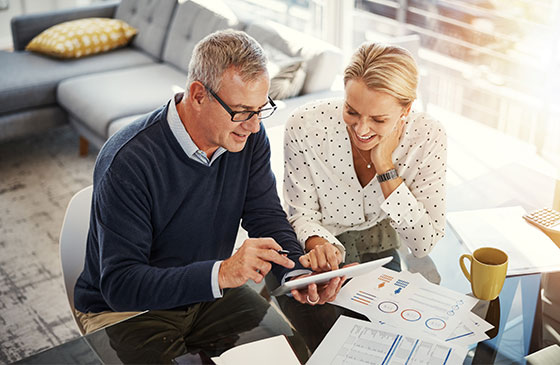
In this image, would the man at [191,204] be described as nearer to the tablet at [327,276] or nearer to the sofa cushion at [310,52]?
the tablet at [327,276]

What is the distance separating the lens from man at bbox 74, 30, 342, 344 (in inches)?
56.6

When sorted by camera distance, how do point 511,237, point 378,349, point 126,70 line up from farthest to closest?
point 126,70 → point 511,237 → point 378,349

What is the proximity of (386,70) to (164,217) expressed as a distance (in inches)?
25.8

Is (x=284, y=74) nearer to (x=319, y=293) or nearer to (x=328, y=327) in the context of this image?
(x=319, y=293)

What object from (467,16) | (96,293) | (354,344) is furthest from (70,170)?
(354,344)

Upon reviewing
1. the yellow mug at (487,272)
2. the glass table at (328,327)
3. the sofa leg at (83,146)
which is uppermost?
the yellow mug at (487,272)

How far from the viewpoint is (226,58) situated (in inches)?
57.3

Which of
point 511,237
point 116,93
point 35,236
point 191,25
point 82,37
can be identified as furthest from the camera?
point 82,37

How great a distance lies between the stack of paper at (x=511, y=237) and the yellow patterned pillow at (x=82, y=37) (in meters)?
2.98

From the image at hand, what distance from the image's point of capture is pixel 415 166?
1756 mm

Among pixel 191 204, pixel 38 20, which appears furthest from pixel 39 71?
pixel 191 204

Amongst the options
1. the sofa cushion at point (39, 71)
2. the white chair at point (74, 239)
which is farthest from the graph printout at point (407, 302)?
the sofa cushion at point (39, 71)

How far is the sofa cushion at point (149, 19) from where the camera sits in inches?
159

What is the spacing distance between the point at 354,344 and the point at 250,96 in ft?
1.94
